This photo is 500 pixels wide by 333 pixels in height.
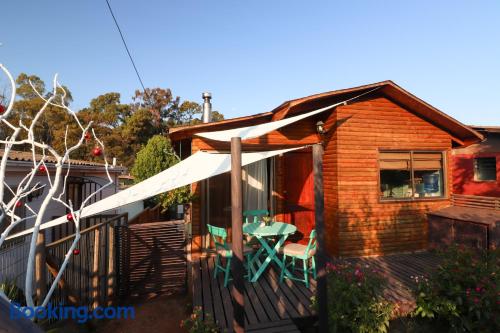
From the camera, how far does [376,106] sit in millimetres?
5895

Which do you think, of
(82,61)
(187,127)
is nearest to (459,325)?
(187,127)

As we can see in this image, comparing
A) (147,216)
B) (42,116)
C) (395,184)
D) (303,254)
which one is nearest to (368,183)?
(395,184)

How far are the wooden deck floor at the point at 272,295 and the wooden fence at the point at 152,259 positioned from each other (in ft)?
1.53

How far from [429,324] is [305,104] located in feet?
13.9

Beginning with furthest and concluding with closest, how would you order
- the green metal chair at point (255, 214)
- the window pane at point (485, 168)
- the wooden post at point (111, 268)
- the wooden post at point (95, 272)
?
the window pane at point (485, 168) → the green metal chair at point (255, 214) → the wooden post at point (111, 268) → the wooden post at point (95, 272)

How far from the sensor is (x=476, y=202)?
5.75m

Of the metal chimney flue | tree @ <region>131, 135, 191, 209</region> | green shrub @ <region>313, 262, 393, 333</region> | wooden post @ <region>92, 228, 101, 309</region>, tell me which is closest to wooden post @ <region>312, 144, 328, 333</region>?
green shrub @ <region>313, 262, 393, 333</region>

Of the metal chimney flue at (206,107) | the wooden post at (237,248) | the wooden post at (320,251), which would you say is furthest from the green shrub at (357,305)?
the metal chimney flue at (206,107)

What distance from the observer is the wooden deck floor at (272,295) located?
10.6 ft

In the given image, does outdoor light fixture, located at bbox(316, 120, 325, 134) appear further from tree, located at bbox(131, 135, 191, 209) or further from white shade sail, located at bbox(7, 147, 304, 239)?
tree, located at bbox(131, 135, 191, 209)

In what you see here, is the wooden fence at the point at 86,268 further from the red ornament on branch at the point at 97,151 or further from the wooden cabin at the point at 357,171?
the wooden cabin at the point at 357,171

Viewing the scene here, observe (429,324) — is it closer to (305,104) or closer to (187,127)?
(305,104)

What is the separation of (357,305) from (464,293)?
4.00ft

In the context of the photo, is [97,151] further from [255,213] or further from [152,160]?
[152,160]
